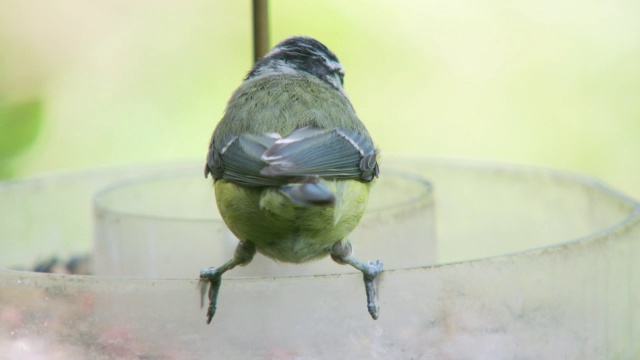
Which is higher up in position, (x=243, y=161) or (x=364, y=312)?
(x=243, y=161)

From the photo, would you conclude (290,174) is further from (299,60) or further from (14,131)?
(14,131)

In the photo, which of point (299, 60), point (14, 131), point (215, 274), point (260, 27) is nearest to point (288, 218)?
point (215, 274)

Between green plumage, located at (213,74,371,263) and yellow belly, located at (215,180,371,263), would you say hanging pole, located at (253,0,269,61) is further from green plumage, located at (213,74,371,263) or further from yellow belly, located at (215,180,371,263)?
yellow belly, located at (215,180,371,263)

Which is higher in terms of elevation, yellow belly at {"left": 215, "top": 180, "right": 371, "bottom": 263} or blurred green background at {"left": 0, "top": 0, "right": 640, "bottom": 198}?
yellow belly at {"left": 215, "top": 180, "right": 371, "bottom": 263}

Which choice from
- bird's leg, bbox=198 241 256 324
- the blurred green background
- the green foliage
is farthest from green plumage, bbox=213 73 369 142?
the blurred green background

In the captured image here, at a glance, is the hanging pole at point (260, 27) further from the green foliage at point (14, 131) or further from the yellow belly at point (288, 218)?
the green foliage at point (14, 131)

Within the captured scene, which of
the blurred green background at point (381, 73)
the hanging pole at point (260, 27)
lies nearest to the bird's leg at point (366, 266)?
the hanging pole at point (260, 27)
